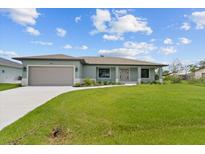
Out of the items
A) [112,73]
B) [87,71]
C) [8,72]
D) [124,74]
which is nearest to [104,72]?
[112,73]

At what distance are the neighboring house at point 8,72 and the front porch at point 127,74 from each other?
45.7 ft

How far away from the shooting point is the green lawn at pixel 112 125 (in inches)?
184

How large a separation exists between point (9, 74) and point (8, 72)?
462mm

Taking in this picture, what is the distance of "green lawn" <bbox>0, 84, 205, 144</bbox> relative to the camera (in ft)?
15.3

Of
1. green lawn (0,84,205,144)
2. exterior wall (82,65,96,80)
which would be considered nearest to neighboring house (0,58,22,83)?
exterior wall (82,65,96,80)

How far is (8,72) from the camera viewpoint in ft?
89.9

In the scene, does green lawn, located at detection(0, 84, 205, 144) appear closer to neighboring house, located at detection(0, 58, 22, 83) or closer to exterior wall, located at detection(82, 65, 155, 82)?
exterior wall, located at detection(82, 65, 155, 82)

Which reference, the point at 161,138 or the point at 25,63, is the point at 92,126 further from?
the point at 25,63

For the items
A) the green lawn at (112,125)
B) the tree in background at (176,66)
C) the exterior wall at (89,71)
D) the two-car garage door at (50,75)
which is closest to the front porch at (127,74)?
the exterior wall at (89,71)

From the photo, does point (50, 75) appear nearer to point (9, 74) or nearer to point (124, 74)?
point (124, 74)

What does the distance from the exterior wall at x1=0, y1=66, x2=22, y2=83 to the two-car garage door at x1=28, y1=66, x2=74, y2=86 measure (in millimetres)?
9047
